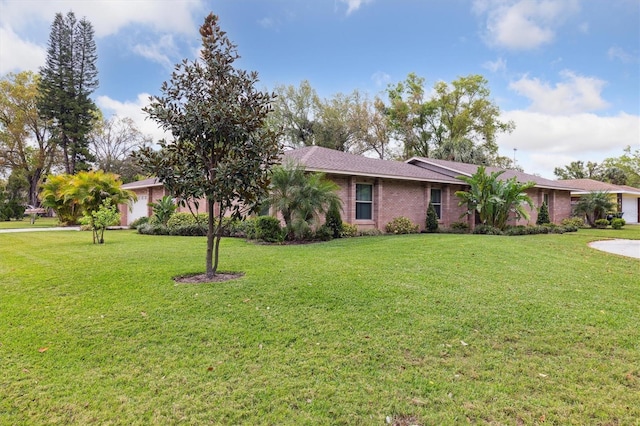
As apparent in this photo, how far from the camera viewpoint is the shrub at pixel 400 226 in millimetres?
16906

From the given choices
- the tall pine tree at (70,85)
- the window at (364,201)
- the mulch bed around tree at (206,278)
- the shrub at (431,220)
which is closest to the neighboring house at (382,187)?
the window at (364,201)

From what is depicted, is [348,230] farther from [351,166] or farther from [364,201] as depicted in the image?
[351,166]

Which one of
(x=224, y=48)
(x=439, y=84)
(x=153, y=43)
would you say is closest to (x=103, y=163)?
(x=153, y=43)

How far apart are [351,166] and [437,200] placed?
6.27m

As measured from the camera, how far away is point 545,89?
23.3 meters

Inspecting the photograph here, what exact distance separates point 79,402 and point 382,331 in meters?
3.00

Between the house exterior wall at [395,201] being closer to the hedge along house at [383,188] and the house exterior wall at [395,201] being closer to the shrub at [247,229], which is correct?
the hedge along house at [383,188]

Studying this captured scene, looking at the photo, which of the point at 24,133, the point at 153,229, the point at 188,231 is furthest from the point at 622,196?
the point at 24,133

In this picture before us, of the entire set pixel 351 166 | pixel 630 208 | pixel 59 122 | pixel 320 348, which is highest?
pixel 59 122

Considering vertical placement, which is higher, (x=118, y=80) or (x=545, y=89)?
(x=118, y=80)

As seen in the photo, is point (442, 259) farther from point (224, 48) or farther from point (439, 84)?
point (439, 84)

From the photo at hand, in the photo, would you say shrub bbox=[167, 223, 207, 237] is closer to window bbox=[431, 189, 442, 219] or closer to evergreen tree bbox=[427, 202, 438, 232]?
evergreen tree bbox=[427, 202, 438, 232]

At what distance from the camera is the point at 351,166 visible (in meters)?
16.1

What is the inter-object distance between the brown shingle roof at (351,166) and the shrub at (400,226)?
200 centimetres
